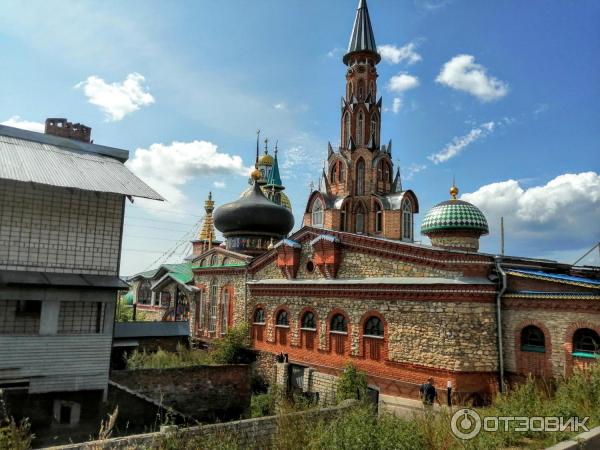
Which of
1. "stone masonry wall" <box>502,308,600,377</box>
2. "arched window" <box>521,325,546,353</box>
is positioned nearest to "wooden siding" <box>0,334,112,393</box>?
"stone masonry wall" <box>502,308,600,377</box>

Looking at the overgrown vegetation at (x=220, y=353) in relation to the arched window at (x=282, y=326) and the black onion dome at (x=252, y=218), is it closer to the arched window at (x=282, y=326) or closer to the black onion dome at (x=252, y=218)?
the arched window at (x=282, y=326)

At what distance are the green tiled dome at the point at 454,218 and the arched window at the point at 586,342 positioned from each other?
847 centimetres

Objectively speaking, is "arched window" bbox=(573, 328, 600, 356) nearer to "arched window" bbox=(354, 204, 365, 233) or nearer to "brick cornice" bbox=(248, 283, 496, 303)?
"brick cornice" bbox=(248, 283, 496, 303)

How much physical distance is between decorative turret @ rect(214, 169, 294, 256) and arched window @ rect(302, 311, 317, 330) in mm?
7344

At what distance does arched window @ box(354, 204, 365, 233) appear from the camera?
3291 cm

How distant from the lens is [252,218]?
26891 mm

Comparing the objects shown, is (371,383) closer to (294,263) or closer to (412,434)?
(294,263)

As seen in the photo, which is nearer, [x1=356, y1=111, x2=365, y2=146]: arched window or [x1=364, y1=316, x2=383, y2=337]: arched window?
[x1=364, y1=316, x2=383, y2=337]: arched window

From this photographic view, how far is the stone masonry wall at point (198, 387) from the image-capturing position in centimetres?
1572

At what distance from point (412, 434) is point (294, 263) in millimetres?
13289

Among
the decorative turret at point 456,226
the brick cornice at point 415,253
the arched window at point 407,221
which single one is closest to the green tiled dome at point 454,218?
the decorative turret at point 456,226

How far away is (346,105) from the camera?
33656 millimetres

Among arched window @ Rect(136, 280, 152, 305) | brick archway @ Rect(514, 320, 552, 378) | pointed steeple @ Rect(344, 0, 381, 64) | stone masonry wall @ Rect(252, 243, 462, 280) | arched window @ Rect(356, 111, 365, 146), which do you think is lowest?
brick archway @ Rect(514, 320, 552, 378)

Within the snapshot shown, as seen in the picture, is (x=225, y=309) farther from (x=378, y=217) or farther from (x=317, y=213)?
Result: (x=378, y=217)
